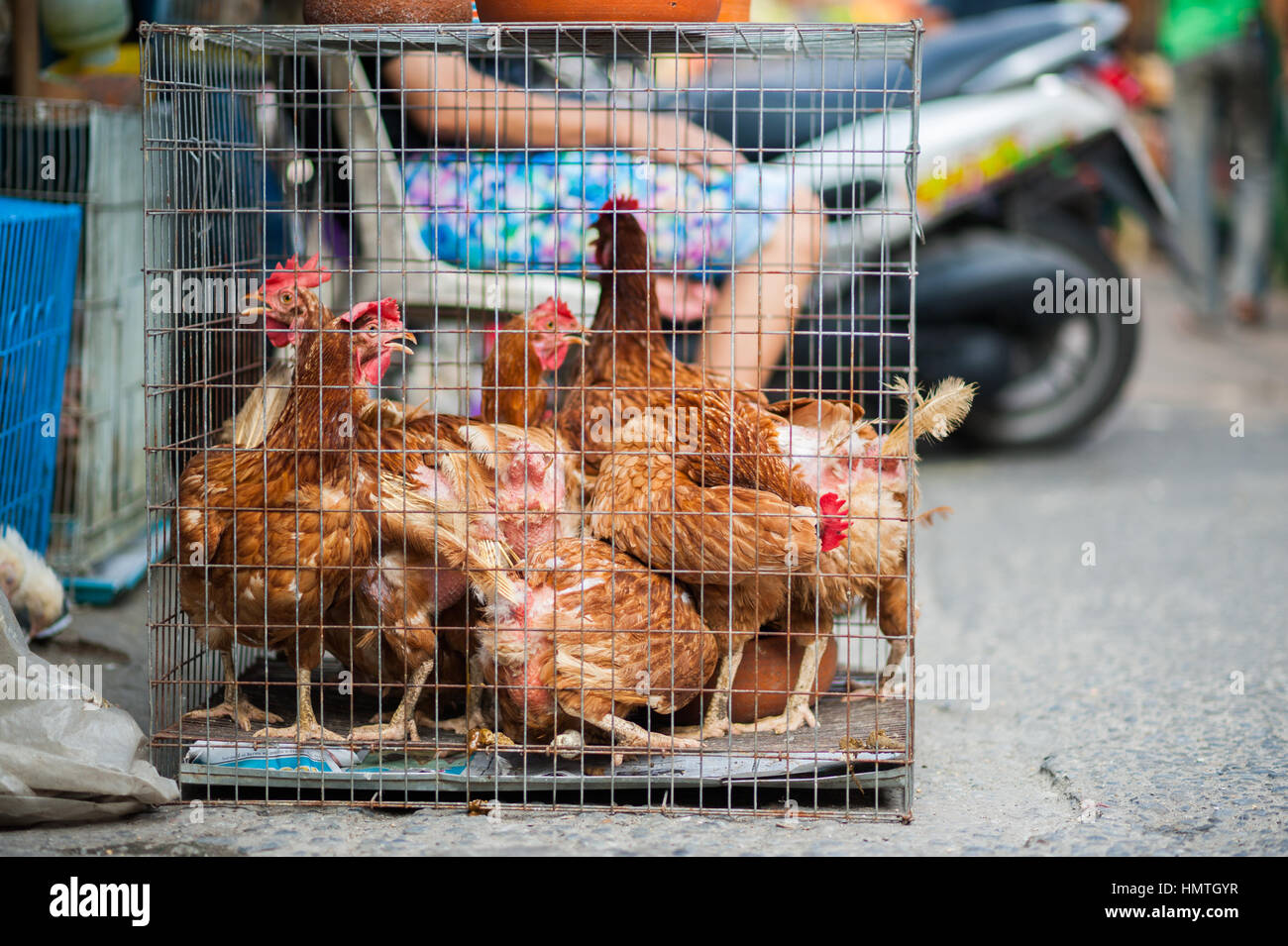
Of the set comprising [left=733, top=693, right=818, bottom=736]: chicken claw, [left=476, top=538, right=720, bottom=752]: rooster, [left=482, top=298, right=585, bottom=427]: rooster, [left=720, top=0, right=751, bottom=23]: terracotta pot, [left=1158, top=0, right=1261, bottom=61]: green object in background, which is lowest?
[left=733, top=693, right=818, bottom=736]: chicken claw

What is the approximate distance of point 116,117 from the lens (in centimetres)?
398

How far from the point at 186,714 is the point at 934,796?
5.00 feet

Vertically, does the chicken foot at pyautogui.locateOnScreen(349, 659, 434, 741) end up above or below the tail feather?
below

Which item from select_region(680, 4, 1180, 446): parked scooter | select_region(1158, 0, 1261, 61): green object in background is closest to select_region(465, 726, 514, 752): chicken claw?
select_region(680, 4, 1180, 446): parked scooter

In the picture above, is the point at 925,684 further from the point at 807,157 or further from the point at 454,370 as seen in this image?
the point at 807,157

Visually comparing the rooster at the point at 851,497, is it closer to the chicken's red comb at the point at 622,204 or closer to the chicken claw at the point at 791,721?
the chicken claw at the point at 791,721

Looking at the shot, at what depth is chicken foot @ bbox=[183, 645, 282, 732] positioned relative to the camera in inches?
109

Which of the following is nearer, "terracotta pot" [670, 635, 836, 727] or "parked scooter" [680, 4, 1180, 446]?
"terracotta pot" [670, 635, 836, 727]

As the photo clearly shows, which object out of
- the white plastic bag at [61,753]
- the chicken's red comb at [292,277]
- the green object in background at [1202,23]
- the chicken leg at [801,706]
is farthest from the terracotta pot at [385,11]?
the green object in background at [1202,23]

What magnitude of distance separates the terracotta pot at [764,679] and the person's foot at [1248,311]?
7271 millimetres

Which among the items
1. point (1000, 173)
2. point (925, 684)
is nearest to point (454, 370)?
point (925, 684)

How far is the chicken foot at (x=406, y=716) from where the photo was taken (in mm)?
2728

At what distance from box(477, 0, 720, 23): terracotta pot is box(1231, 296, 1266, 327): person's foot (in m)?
7.64

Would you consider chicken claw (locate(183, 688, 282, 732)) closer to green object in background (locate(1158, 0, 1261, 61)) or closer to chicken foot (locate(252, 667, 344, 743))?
chicken foot (locate(252, 667, 344, 743))
